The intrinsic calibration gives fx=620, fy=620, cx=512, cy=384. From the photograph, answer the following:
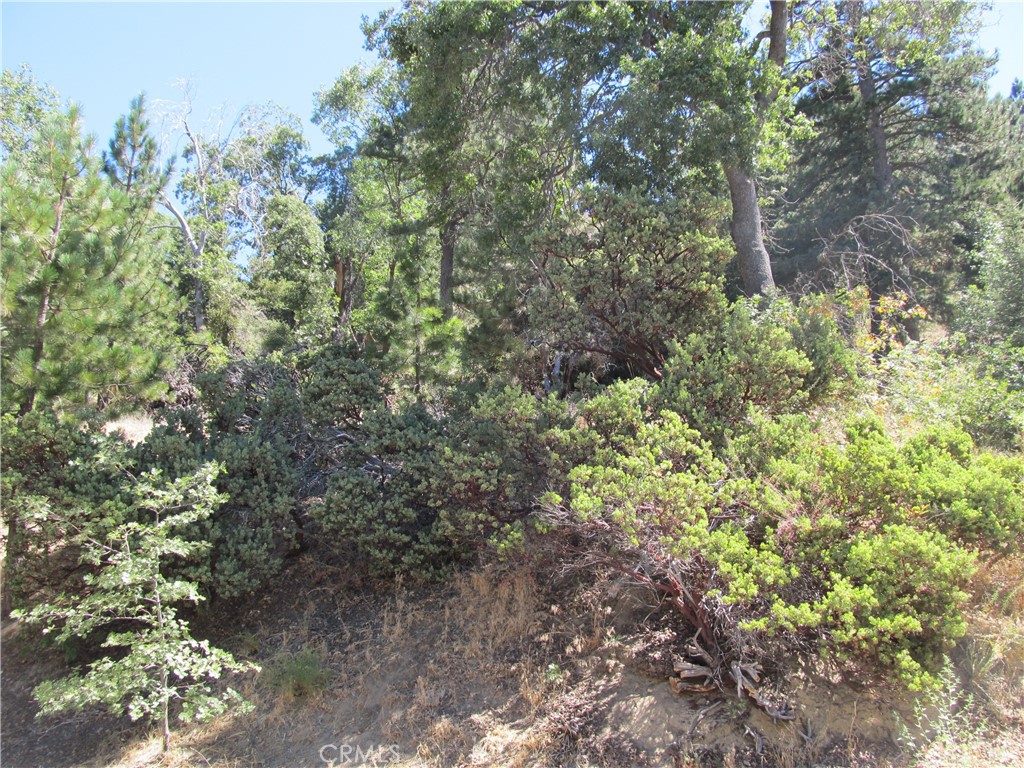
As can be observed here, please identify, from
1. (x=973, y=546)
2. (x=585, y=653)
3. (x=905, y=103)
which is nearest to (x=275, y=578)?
(x=585, y=653)

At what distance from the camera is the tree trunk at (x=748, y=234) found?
736 cm

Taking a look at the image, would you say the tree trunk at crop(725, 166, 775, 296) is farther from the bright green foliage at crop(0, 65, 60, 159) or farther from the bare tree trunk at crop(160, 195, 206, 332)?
the bright green foliage at crop(0, 65, 60, 159)

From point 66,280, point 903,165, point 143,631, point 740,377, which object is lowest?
point 143,631

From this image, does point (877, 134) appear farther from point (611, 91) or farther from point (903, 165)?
point (611, 91)

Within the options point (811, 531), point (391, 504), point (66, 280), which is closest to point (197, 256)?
point (66, 280)

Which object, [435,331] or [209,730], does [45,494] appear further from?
[435,331]

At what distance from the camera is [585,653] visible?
15.6 ft

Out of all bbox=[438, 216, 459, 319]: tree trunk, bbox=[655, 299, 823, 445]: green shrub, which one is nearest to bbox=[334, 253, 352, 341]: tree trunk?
bbox=[438, 216, 459, 319]: tree trunk

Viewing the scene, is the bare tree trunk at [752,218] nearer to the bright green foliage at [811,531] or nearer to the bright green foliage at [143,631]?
the bright green foliage at [811,531]

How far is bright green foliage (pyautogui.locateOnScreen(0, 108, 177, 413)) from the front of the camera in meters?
5.66

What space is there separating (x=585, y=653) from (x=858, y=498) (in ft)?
7.52

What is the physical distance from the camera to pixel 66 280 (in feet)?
19.3

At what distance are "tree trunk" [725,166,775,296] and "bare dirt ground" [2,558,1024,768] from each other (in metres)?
4.17

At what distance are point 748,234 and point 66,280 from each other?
7244 mm
